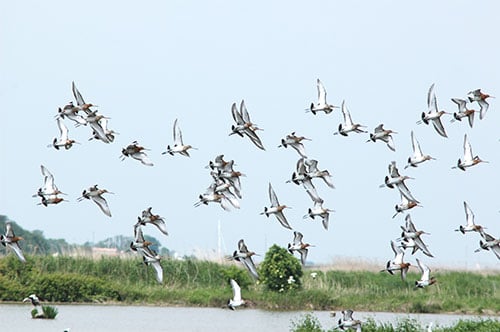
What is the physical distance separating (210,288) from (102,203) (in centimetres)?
2112

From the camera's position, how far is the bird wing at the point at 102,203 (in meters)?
25.2

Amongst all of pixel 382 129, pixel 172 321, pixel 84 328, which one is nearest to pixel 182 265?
pixel 172 321

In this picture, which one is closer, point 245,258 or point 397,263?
point 245,258

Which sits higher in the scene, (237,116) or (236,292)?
(237,116)

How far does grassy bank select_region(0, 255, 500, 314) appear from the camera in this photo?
145 feet

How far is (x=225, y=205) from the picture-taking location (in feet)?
86.5

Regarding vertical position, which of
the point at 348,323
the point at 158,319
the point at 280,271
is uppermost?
the point at 280,271

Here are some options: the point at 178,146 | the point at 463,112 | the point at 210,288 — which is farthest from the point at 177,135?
the point at 210,288

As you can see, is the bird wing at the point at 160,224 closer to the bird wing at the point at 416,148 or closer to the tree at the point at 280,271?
the bird wing at the point at 416,148

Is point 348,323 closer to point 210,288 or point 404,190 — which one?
point 404,190

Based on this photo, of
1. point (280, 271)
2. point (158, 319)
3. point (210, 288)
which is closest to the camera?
point (158, 319)

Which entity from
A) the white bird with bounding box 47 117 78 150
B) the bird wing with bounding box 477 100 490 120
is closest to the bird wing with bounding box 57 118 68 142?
the white bird with bounding box 47 117 78 150

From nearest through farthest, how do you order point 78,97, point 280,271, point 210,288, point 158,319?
point 78,97 < point 158,319 < point 280,271 < point 210,288

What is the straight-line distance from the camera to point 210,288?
46.2 meters
